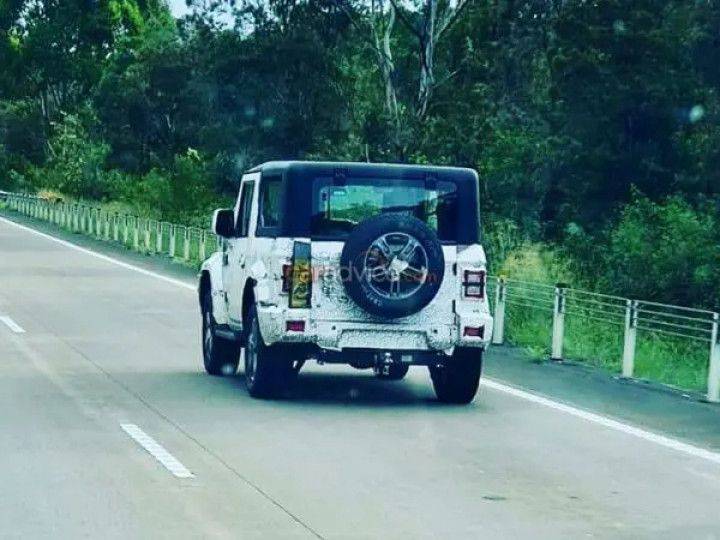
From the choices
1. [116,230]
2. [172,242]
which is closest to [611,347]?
[172,242]

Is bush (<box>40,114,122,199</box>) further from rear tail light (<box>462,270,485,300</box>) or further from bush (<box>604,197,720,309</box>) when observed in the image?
rear tail light (<box>462,270,485,300</box>)

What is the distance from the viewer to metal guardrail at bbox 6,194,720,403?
59.4 ft

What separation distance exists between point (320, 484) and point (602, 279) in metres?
20.1

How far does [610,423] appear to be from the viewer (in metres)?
14.3

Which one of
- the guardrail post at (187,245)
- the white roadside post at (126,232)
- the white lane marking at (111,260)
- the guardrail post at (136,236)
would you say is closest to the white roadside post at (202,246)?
the white lane marking at (111,260)

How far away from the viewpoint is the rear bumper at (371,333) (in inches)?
578

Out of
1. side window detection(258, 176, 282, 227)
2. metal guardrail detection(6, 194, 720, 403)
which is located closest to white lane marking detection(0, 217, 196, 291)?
metal guardrail detection(6, 194, 720, 403)

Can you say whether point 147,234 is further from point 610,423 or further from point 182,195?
point 610,423

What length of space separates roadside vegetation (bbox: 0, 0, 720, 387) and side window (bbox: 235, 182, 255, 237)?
16.9 feet

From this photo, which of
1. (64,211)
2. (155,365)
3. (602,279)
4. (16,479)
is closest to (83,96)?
(64,211)

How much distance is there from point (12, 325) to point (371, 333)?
32.3ft

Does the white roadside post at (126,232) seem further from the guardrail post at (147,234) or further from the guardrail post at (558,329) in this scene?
the guardrail post at (558,329)

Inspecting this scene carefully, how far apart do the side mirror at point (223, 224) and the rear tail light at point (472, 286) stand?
2.72 metres

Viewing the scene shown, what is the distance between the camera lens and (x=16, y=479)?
34.5ft
